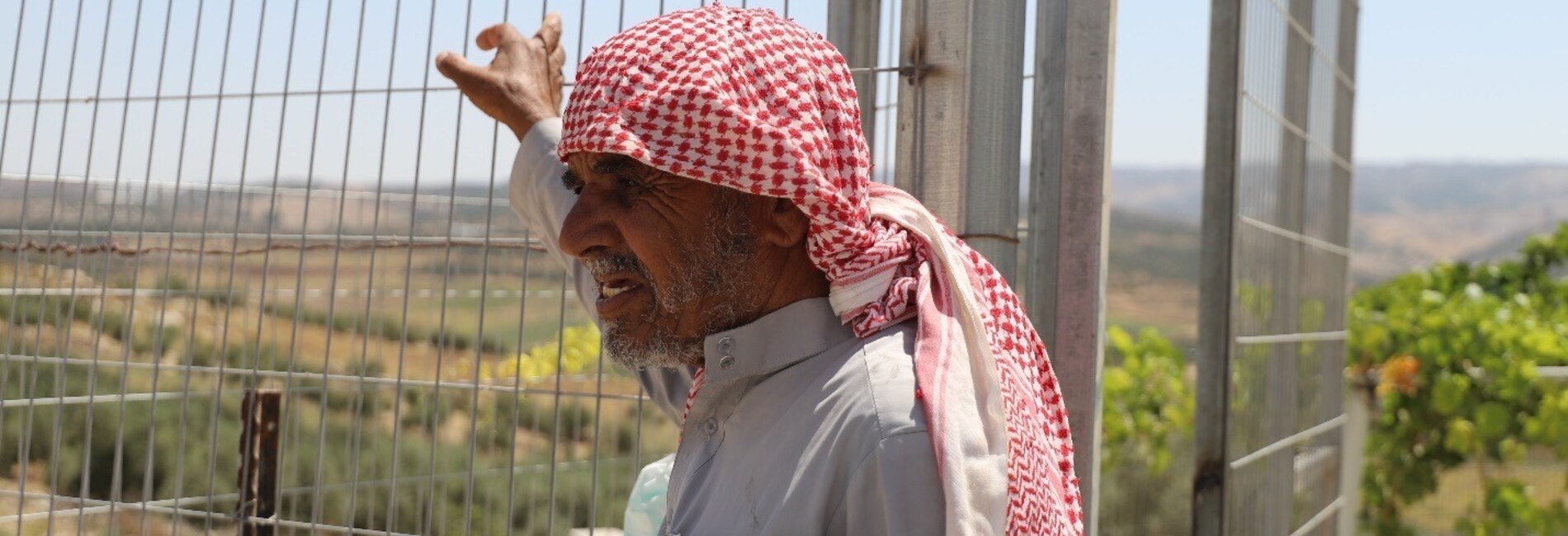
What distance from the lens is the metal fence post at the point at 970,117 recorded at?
2.20 metres

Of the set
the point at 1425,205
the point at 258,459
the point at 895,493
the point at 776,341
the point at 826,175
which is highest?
the point at 1425,205

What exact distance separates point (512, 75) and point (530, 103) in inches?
2.3

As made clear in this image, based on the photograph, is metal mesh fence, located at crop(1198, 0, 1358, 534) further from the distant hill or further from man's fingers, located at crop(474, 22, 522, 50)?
the distant hill

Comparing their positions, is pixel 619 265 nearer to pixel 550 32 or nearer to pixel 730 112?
pixel 730 112

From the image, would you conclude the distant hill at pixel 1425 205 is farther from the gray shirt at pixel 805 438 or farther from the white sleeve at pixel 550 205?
the gray shirt at pixel 805 438

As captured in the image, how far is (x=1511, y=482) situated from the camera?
19.6 ft

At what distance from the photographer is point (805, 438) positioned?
164cm

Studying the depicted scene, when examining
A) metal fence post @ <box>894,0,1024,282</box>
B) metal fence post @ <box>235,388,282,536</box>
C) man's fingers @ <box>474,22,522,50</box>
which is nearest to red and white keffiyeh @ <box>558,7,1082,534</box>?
metal fence post @ <box>894,0,1024,282</box>

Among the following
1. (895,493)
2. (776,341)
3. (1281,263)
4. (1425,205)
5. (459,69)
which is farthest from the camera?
(1425,205)

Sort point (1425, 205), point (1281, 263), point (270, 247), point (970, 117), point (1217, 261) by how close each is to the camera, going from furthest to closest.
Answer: point (1425, 205) < point (1281, 263) < point (270, 247) < point (1217, 261) < point (970, 117)

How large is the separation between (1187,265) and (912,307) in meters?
61.9

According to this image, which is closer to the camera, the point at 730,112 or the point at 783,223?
the point at 730,112

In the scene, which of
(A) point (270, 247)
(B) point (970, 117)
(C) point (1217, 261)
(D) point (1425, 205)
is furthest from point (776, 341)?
(D) point (1425, 205)

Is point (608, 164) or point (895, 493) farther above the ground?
point (608, 164)
